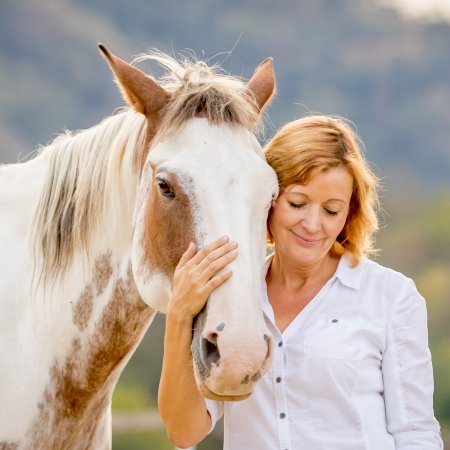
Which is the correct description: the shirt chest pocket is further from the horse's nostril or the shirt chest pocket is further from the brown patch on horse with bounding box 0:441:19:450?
the brown patch on horse with bounding box 0:441:19:450

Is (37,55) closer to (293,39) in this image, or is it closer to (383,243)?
(293,39)

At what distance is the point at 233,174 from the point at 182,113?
31 centimetres

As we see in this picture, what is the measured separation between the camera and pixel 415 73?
36812 mm

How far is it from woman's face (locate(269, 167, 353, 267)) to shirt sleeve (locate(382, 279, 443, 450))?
32 centimetres

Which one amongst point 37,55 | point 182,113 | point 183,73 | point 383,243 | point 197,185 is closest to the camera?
point 197,185

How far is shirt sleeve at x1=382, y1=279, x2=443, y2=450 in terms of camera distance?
7.56ft

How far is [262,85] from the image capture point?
2721mm

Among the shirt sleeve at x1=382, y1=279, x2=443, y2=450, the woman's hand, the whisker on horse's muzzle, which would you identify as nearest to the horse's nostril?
the whisker on horse's muzzle

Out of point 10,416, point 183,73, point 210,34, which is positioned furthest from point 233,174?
point 210,34

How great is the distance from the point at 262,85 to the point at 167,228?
2.33 feet

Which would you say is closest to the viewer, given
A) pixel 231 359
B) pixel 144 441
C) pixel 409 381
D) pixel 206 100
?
pixel 231 359

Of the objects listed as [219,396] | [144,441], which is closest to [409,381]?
[219,396]

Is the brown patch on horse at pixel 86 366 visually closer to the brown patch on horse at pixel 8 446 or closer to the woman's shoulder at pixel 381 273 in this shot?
the brown patch on horse at pixel 8 446

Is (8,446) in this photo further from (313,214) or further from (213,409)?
(313,214)
